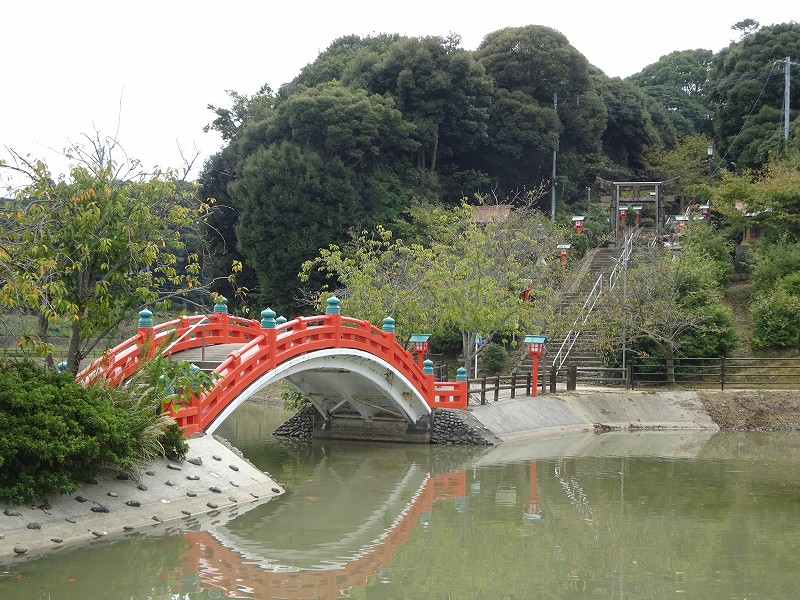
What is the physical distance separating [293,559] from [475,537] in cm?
262

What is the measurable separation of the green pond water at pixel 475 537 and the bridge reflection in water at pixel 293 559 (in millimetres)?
24

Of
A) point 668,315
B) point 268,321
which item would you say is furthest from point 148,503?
point 668,315

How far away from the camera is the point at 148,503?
12.6 meters

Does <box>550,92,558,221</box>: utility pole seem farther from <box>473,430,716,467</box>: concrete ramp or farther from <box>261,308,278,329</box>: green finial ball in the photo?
<box>261,308,278,329</box>: green finial ball

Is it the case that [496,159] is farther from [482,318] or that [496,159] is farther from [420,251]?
[482,318]

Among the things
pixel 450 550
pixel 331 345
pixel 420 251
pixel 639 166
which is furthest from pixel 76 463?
pixel 639 166

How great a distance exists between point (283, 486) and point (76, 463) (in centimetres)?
514

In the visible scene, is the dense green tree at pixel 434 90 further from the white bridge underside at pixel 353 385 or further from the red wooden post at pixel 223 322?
the red wooden post at pixel 223 322

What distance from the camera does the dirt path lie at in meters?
25.2

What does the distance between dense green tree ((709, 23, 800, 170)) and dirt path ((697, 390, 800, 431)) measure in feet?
65.4

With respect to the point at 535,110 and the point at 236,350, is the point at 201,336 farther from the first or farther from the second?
the point at 535,110

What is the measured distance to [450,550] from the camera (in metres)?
11.9

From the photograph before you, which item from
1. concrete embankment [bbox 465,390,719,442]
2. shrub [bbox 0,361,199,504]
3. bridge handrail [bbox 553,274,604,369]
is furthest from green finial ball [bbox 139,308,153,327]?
bridge handrail [bbox 553,274,604,369]

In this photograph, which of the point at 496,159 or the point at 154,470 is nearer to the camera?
the point at 154,470
